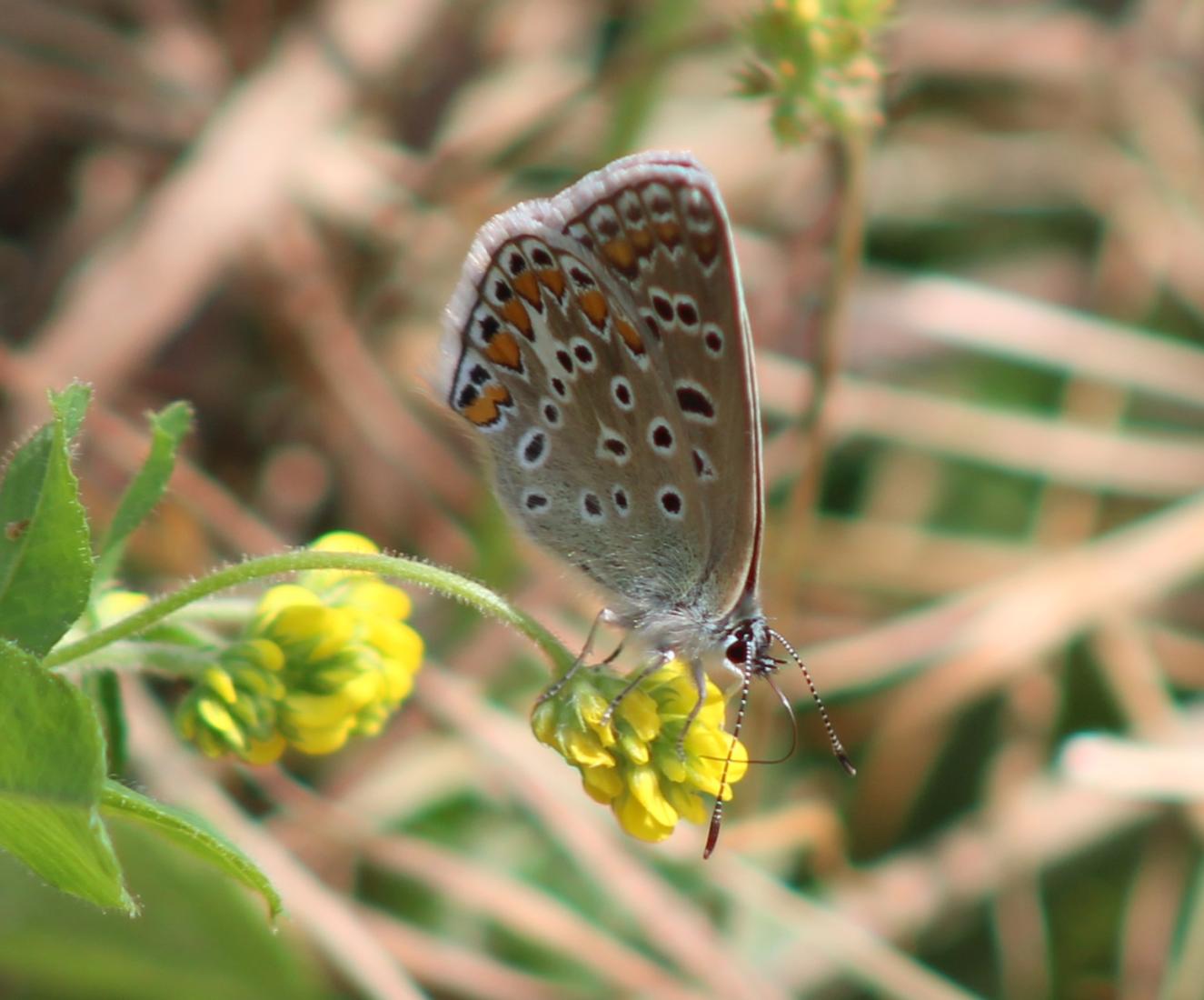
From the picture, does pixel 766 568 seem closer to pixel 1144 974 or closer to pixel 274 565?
pixel 1144 974

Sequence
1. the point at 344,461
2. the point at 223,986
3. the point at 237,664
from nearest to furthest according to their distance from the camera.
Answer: the point at 237,664, the point at 223,986, the point at 344,461

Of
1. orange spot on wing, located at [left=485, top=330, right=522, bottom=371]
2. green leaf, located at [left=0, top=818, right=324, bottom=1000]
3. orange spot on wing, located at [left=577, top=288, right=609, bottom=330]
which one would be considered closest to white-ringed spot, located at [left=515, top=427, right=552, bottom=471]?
orange spot on wing, located at [left=485, top=330, right=522, bottom=371]

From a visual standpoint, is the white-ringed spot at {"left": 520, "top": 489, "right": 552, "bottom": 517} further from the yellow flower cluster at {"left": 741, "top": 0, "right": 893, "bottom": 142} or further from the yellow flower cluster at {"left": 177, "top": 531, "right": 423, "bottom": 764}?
the yellow flower cluster at {"left": 741, "top": 0, "right": 893, "bottom": 142}

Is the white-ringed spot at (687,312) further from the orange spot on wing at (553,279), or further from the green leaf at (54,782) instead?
the green leaf at (54,782)

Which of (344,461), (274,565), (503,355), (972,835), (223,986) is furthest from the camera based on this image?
(344,461)

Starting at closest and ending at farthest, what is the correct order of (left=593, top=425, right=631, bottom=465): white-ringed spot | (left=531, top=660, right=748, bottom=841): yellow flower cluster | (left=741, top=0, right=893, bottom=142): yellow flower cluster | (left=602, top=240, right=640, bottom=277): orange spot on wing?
(left=531, top=660, right=748, bottom=841): yellow flower cluster, (left=602, top=240, right=640, bottom=277): orange spot on wing, (left=593, top=425, right=631, bottom=465): white-ringed spot, (left=741, top=0, right=893, bottom=142): yellow flower cluster

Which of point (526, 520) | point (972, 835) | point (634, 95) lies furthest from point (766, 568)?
point (526, 520)

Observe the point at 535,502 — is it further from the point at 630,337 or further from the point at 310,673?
the point at 310,673

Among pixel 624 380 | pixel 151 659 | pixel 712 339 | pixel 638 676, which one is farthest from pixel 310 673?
pixel 712 339
